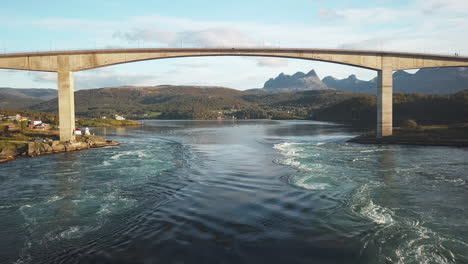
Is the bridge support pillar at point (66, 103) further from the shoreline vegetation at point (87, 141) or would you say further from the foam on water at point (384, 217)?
the foam on water at point (384, 217)

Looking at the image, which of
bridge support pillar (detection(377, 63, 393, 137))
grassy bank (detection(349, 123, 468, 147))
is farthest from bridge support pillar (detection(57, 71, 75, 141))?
bridge support pillar (detection(377, 63, 393, 137))

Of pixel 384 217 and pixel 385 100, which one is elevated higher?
pixel 385 100

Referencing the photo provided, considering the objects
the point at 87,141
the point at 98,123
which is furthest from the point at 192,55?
the point at 98,123

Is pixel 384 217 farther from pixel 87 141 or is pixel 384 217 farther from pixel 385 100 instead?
pixel 87 141

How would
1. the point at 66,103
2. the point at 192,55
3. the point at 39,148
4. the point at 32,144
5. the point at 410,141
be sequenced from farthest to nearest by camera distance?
the point at 192,55, the point at 410,141, the point at 66,103, the point at 39,148, the point at 32,144

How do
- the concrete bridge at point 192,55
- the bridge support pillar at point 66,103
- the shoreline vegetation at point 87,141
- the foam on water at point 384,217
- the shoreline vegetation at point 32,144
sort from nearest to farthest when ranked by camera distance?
1. the foam on water at point 384,217
2. the shoreline vegetation at point 32,144
3. the shoreline vegetation at point 87,141
4. the concrete bridge at point 192,55
5. the bridge support pillar at point 66,103

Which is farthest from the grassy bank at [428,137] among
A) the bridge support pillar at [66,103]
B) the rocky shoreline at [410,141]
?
the bridge support pillar at [66,103]

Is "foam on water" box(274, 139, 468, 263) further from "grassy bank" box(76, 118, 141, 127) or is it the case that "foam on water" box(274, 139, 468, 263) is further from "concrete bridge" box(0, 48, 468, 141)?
"grassy bank" box(76, 118, 141, 127)
